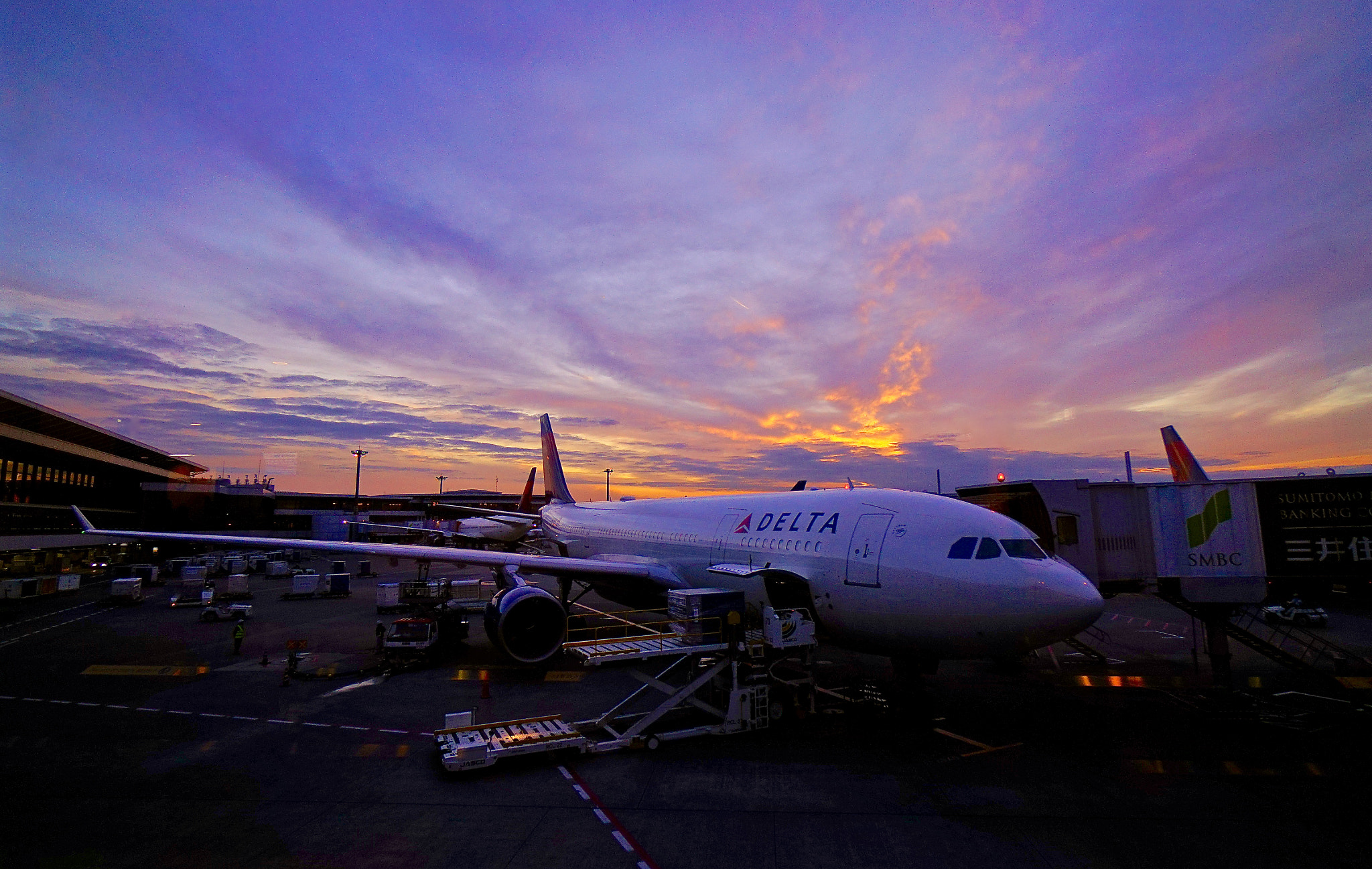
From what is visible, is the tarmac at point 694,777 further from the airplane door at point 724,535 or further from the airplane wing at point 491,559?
the airplane door at point 724,535

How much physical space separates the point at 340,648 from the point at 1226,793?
25.7 metres

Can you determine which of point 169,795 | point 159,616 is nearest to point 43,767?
point 169,795

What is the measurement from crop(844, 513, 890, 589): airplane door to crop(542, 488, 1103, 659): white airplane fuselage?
0.02m

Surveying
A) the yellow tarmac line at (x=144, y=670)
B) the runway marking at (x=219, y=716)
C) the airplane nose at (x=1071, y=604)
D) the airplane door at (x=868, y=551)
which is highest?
the airplane door at (x=868, y=551)

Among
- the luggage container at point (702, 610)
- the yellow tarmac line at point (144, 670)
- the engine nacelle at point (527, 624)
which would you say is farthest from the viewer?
the yellow tarmac line at point (144, 670)

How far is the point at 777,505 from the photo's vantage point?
19.0m

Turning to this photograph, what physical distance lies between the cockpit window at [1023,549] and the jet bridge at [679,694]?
14.2 feet

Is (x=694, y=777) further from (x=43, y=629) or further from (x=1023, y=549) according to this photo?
(x=43, y=629)

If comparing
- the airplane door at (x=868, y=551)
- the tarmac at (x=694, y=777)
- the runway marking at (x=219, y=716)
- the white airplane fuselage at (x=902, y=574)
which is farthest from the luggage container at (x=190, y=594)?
the airplane door at (x=868, y=551)

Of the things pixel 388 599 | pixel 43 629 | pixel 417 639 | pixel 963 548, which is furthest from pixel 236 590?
pixel 963 548

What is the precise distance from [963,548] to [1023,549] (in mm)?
1122

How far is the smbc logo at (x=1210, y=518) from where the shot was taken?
17.3 metres

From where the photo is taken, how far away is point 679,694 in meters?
13.6

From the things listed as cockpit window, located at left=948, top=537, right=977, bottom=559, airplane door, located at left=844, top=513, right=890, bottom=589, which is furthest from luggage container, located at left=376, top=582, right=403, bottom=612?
cockpit window, located at left=948, top=537, right=977, bottom=559
